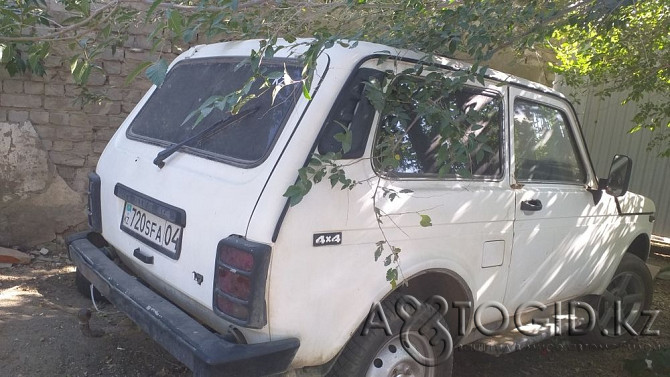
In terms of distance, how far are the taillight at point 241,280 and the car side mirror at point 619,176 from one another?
268 centimetres

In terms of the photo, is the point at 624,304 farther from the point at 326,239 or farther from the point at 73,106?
the point at 73,106

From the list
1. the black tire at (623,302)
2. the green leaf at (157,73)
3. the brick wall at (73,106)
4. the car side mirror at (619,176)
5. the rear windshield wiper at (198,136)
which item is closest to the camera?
the green leaf at (157,73)

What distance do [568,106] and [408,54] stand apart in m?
1.56


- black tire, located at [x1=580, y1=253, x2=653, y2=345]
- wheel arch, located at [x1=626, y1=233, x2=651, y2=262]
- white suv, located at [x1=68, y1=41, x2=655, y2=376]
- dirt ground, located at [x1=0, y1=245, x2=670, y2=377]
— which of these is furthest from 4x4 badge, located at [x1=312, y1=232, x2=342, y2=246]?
wheel arch, located at [x1=626, y1=233, x2=651, y2=262]

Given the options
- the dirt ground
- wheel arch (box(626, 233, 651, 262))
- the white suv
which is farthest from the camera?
wheel arch (box(626, 233, 651, 262))

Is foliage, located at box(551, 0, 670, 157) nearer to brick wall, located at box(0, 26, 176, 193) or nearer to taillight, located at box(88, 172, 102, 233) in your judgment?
taillight, located at box(88, 172, 102, 233)

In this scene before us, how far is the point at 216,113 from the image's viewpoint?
292 cm

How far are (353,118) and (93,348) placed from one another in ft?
7.38

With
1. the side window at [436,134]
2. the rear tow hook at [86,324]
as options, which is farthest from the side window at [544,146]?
the rear tow hook at [86,324]

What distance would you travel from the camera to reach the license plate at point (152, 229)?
2.64m

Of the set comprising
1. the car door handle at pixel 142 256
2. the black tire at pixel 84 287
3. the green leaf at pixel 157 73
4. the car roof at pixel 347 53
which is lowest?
the black tire at pixel 84 287

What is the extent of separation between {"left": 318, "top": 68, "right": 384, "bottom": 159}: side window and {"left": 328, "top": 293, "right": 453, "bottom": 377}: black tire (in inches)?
30.0

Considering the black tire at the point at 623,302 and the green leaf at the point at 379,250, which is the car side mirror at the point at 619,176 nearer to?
the black tire at the point at 623,302

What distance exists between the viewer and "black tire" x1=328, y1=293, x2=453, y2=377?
2615 millimetres
